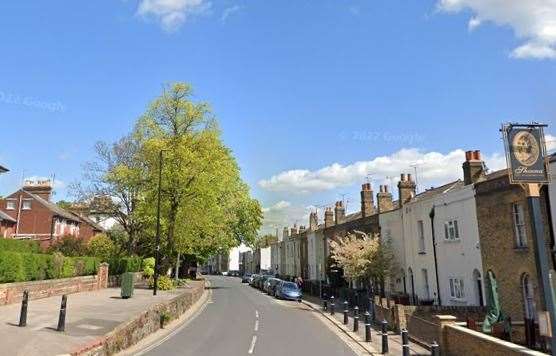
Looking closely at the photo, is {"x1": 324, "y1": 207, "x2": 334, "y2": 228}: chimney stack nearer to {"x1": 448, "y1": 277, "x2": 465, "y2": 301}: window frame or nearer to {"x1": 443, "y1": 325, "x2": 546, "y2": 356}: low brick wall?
{"x1": 448, "y1": 277, "x2": 465, "y2": 301}: window frame

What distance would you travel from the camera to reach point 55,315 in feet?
60.9

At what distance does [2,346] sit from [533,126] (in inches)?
560

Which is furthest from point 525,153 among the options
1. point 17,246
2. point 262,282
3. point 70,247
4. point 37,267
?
point 262,282

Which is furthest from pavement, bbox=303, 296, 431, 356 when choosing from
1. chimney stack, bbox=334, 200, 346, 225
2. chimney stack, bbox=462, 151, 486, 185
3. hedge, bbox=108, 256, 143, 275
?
chimney stack, bbox=334, 200, 346, 225

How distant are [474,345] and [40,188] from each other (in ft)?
210

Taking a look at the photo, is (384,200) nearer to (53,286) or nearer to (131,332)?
(53,286)

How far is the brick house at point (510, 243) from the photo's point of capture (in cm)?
2083

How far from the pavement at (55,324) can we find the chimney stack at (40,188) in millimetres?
46211

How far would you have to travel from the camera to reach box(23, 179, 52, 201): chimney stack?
2589 inches

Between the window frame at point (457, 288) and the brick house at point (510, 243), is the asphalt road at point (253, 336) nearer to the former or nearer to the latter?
the window frame at point (457, 288)

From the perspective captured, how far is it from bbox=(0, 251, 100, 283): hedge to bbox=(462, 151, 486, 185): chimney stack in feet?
75.6

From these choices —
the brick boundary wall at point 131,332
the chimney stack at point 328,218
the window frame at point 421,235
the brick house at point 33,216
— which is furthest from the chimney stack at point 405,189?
the brick house at point 33,216

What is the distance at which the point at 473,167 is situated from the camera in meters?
26.4

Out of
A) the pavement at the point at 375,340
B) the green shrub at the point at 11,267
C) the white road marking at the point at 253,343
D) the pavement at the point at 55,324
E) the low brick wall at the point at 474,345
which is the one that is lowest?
the pavement at the point at 375,340
